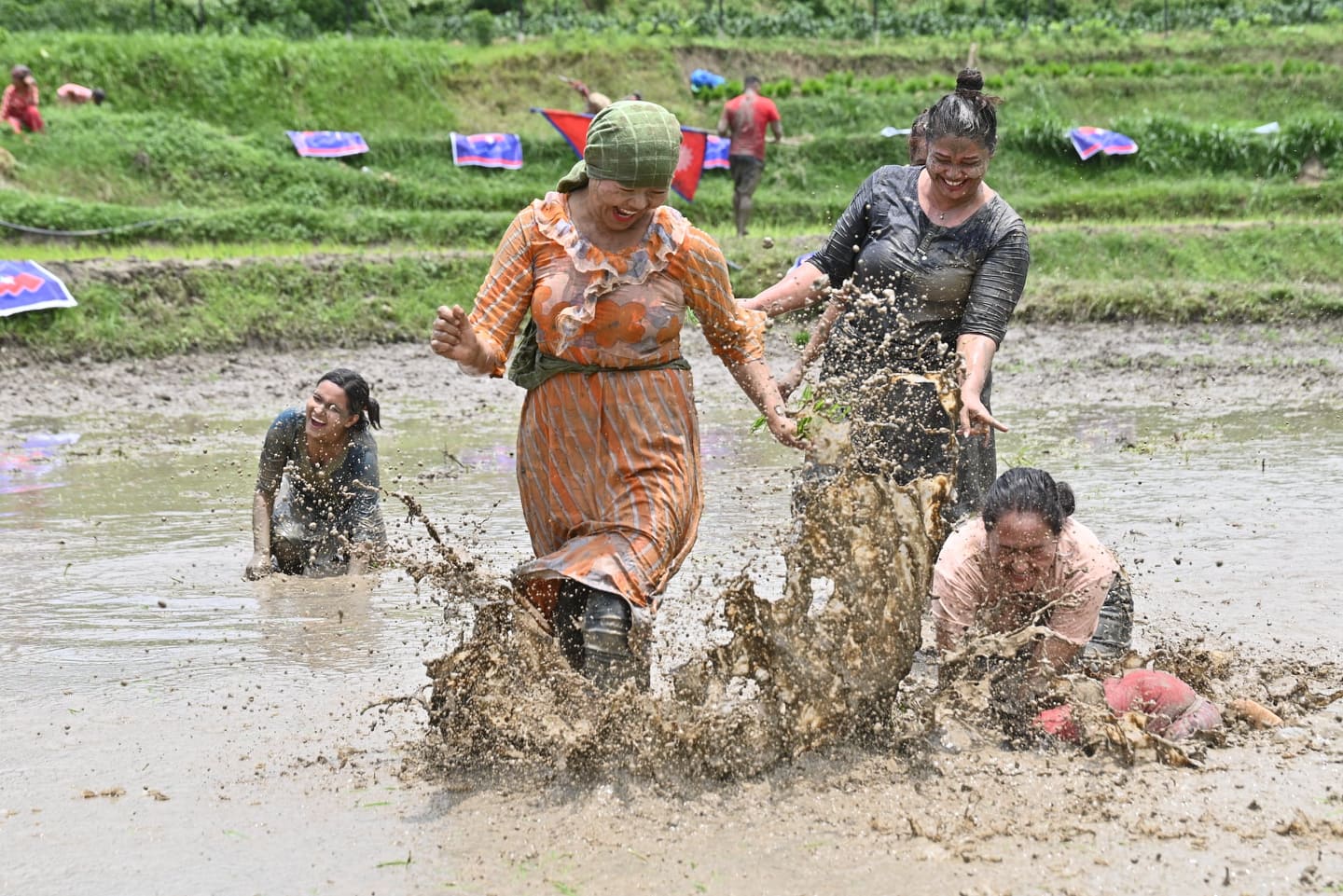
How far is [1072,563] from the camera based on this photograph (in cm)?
434

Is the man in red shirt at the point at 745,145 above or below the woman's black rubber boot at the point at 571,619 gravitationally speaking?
above

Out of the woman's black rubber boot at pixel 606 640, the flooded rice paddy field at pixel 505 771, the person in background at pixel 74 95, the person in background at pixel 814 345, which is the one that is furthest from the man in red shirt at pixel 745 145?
the woman's black rubber boot at pixel 606 640

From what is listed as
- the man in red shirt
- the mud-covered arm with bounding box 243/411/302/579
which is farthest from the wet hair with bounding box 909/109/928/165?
the man in red shirt

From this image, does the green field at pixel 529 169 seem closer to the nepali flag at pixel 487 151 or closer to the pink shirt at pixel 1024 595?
the nepali flag at pixel 487 151

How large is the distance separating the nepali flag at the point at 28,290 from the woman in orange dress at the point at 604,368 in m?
8.96

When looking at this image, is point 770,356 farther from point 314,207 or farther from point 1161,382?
point 314,207

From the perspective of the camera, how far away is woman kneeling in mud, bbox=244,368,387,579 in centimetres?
617

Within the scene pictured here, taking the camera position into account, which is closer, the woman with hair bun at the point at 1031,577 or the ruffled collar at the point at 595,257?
the ruffled collar at the point at 595,257

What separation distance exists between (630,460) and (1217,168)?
19386 mm

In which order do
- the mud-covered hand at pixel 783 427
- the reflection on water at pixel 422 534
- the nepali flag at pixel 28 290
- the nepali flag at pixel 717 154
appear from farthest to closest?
the nepali flag at pixel 717 154, the nepali flag at pixel 28 290, the reflection on water at pixel 422 534, the mud-covered hand at pixel 783 427

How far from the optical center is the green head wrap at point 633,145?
361cm

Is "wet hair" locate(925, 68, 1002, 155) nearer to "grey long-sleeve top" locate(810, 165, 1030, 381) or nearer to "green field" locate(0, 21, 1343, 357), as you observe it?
"grey long-sleeve top" locate(810, 165, 1030, 381)

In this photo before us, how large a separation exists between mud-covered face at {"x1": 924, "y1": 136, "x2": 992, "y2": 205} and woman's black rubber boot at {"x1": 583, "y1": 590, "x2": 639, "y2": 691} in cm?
165

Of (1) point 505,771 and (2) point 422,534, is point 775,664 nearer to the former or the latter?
(1) point 505,771
